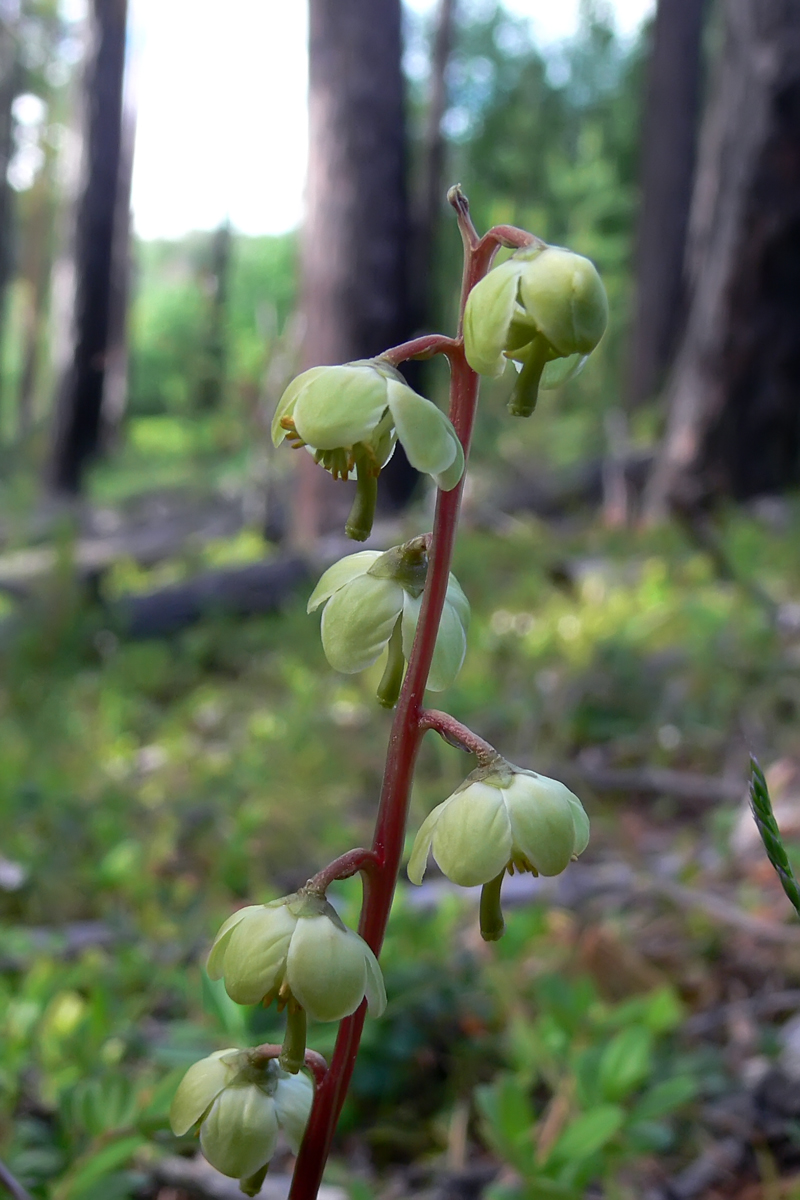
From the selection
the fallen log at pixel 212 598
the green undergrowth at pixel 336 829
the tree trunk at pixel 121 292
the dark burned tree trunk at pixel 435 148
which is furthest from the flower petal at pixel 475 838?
the tree trunk at pixel 121 292

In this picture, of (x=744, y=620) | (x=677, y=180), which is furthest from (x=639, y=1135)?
(x=677, y=180)

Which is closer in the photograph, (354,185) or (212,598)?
(212,598)

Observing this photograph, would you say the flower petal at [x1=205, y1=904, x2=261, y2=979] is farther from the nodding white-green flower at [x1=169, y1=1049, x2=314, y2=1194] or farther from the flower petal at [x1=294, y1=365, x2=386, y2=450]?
the flower petal at [x1=294, y1=365, x2=386, y2=450]

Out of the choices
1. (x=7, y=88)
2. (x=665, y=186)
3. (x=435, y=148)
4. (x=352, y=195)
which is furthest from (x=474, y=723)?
(x=7, y=88)

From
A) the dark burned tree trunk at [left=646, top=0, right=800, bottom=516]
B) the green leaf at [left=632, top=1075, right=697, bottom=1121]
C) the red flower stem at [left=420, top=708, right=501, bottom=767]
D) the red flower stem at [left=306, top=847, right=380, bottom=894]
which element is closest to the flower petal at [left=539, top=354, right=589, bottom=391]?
the red flower stem at [left=420, top=708, right=501, bottom=767]

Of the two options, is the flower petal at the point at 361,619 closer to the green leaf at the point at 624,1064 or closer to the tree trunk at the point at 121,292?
the green leaf at the point at 624,1064

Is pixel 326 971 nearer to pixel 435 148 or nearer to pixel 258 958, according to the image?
pixel 258 958

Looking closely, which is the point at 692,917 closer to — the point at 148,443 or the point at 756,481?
the point at 756,481
